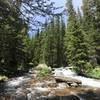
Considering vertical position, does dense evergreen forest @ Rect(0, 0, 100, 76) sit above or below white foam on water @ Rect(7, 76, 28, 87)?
above

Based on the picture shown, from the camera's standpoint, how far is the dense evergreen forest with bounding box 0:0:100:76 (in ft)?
34.2

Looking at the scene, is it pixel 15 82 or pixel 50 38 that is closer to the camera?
pixel 15 82

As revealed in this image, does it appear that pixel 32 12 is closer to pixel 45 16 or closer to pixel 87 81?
pixel 45 16

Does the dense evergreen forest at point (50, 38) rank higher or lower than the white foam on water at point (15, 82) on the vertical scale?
higher

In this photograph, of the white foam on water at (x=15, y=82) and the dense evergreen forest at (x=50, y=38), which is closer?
the dense evergreen forest at (x=50, y=38)

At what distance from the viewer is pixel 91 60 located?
52531 mm

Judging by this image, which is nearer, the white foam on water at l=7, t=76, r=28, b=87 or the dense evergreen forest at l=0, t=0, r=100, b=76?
the dense evergreen forest at l=0, t=0, r=100, b=76

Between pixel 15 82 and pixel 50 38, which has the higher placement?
pixel 50 38

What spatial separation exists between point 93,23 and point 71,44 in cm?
774

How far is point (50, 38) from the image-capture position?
81.4m

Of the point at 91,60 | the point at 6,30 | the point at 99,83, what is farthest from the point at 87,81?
the point at 6,30

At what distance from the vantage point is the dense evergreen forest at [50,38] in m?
10.4

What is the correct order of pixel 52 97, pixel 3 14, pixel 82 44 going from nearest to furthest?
pixel 3 14 < pixel 52 97 < pixel 82 44

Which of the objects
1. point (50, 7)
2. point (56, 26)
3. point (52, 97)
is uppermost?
point (56, 26)
